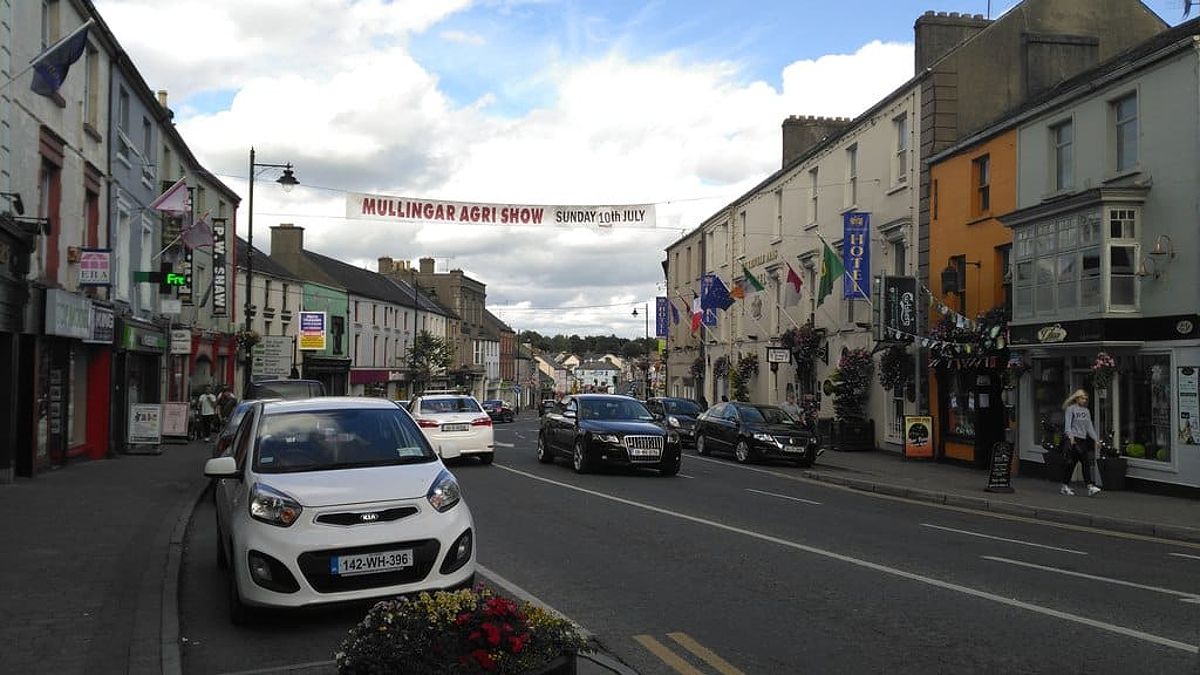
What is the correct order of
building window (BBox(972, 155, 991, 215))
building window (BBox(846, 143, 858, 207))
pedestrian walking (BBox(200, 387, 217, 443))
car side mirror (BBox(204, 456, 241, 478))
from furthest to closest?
building window (BBox(846, 143, 858, 207)) → pedestrian walking (BBox(200, 387, 217, 443)) → building window (BBox(972, 155, 991, 215)) → car side mirror (BBox(204, 456, 241, 478))

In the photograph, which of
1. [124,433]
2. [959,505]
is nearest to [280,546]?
[959,505]

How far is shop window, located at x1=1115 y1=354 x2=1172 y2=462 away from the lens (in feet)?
53.9

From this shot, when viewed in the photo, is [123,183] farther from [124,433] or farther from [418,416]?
[418,416]

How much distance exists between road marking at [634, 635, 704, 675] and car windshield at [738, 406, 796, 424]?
17839 mm

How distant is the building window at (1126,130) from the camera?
57.3 feet

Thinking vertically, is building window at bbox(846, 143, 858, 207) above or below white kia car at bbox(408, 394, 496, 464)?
above

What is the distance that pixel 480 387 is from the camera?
93.1 metres

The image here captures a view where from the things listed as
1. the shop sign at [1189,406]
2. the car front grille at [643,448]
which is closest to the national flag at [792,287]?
the car front grille at [643,448]

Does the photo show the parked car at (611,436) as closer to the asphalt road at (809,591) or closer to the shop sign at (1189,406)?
the asphalt road at (809,591)

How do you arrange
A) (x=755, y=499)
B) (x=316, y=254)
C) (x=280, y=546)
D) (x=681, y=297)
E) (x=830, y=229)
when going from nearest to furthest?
1. (x=280, y=546)
2. (x=755, y=499)
3. (x=830, y=229)
4. (x=681, y=297)
5. (x=316, y=254)

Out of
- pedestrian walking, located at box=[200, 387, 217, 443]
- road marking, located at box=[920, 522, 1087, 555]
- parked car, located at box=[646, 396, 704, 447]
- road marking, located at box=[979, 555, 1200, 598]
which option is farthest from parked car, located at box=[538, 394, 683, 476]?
pedestrian walking, located at box=[200, 387, 217, 443]

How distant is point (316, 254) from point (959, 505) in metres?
49.5

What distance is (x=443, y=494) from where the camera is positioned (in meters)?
6.98

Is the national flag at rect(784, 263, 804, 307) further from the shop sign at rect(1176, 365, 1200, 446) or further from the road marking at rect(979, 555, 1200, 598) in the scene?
the road marking at rect(979, 555, 1200, 598)
